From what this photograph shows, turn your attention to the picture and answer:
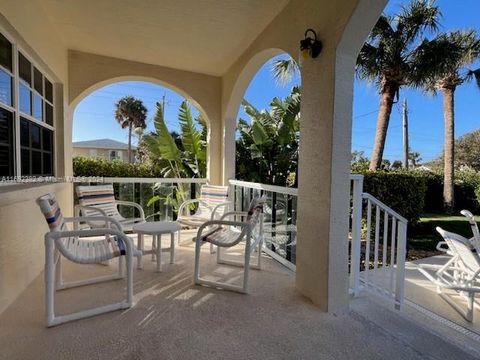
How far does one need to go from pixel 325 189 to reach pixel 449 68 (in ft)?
20.9

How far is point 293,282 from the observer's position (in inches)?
113

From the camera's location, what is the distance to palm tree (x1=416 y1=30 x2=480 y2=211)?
20.2 ft

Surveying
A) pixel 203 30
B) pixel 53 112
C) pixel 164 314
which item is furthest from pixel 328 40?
pixel 53 112

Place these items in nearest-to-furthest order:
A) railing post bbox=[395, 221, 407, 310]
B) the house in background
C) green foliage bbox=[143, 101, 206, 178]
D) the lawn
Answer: railing post bbox=[395, 221, 407, 310] → green foliage bbox=[143, 101, 206, 178] → the lawn → the house in background

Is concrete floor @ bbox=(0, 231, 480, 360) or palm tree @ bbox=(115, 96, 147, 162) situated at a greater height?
palm tree @ bbox=(115, 96, 147, 162)

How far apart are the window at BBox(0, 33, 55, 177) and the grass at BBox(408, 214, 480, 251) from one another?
7.57m

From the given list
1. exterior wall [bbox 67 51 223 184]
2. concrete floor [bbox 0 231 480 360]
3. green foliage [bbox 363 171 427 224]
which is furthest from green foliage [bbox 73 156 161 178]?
concrete floor [bbox 0 231 480 360]

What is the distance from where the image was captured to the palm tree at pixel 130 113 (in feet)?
67.6

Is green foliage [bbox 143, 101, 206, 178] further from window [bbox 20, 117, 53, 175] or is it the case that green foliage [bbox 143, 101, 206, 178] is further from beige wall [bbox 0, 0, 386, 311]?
beige wall [bbox 0, 0, 386, 311]

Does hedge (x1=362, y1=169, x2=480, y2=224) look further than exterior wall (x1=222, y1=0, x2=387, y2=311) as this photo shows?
Yes

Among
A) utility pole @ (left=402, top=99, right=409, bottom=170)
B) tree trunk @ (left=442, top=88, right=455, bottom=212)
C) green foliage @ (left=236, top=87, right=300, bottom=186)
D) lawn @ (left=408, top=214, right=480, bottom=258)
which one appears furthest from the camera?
utility pole @ (left=402, top=99, right=409, bottom=170)

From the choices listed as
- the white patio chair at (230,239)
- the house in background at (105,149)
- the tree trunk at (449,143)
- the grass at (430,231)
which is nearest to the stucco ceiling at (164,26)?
the white patio chair at (230,239)

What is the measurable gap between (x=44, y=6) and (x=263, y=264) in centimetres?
400

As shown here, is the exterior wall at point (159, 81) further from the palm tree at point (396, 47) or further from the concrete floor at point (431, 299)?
the palm tree at point (396, 47)
